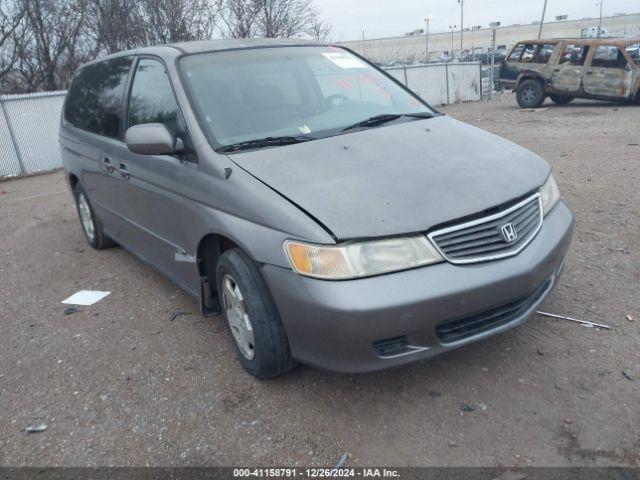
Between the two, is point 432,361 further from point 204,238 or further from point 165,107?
point 165,107

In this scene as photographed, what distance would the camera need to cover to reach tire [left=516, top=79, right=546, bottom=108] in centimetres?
1559

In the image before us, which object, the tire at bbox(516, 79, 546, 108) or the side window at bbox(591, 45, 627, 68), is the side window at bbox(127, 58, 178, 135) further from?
the tire at bbox(516, 79, 546, 108)

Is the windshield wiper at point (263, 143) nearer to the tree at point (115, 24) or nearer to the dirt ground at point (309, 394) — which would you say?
the dirt ground at point (309, 394)

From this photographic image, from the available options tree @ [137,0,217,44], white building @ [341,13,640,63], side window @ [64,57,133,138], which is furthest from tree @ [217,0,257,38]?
white building @ [341,13,640,63]

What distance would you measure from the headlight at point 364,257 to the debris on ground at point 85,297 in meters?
2.59

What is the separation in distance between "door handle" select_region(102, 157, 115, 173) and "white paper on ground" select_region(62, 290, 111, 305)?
1004 mm

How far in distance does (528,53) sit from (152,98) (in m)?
14.7

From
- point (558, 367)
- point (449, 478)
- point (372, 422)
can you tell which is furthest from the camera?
point (558, 367)

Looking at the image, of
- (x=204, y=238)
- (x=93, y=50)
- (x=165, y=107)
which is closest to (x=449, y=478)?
(x=204, y=238)

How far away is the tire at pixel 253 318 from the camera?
2.69 m

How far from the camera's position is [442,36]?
9462 cm

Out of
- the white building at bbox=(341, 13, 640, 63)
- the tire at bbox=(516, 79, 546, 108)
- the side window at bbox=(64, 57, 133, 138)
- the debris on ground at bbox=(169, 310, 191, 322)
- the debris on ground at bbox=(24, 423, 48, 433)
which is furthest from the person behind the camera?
the white building at bbox=(341, 13, 640, 63)

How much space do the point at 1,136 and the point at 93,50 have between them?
8.75 m

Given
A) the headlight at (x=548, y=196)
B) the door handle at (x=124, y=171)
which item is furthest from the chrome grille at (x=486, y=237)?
the door handle at (x=124, y=171)
